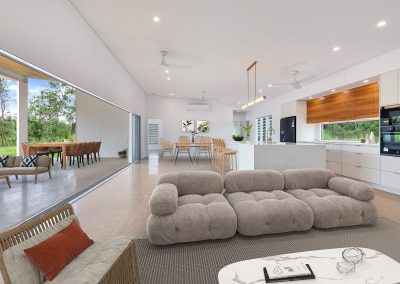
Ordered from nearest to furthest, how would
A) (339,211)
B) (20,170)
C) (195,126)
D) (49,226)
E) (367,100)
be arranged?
(49,226) < (339,211) < (20,170) < (367,100) < (195,126)

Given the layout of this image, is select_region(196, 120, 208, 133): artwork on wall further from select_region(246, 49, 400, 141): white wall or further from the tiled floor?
the tiled floor

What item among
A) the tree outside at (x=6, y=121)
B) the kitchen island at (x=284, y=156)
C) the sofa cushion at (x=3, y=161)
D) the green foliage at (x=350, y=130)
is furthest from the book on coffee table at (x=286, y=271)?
the green foliage at (x=350, y=130)

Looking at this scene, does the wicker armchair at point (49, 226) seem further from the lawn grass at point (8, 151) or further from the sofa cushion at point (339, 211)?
the lawn grass at point (8, 151)

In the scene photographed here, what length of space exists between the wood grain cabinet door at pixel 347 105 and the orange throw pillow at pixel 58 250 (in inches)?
265

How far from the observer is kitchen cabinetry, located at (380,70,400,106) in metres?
4.30

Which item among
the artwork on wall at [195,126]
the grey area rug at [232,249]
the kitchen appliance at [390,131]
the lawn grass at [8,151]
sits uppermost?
the artwork on wall at [195,126]

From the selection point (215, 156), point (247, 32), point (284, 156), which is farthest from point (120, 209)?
point (215, 156)

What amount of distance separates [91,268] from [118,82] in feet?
18.5

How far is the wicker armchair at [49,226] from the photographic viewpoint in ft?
3.94

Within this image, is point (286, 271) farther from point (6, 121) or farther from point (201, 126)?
point (201, 126)

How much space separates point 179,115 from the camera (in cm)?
1116

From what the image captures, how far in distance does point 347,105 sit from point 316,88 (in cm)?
103

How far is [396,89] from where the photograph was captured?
4.31 meters

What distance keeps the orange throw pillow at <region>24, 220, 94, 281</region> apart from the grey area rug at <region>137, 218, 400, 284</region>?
67cm
